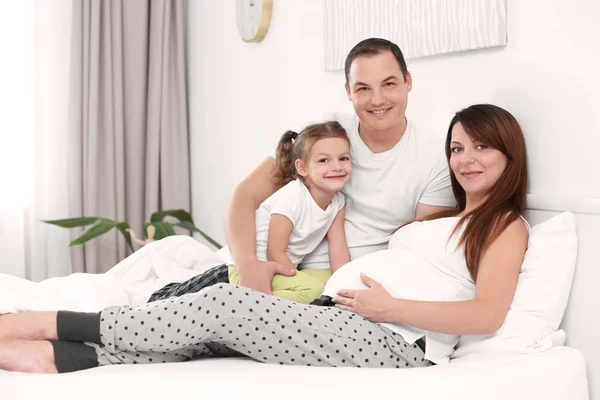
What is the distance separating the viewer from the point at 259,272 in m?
1.83

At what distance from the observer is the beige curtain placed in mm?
3480

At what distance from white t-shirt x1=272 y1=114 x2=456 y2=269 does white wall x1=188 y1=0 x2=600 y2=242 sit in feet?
0.49

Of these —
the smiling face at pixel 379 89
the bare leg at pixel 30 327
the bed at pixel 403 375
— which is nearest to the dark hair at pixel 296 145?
the smiling face at pixel 379 89

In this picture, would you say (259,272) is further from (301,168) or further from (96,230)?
(96,230)

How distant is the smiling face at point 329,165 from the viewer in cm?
198

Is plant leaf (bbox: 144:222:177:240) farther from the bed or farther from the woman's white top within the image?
the woman's white top

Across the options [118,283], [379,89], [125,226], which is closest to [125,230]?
[125,226]

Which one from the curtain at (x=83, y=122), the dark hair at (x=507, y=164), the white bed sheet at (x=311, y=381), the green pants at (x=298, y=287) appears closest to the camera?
the white bed sheet at (x=311, y=381)

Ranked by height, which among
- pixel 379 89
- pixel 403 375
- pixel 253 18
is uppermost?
pixel 253 18

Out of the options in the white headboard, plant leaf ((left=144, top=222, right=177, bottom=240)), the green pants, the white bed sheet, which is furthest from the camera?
plant leaf ((left=144, top=222, right=177, bottom=240))

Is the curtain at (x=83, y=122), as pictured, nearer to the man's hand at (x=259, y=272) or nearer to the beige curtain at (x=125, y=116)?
the beige curtain at (x=125, y=116)

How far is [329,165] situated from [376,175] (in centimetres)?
15

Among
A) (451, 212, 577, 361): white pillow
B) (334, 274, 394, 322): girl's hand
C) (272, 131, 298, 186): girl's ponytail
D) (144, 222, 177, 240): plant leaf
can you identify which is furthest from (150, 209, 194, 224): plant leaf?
(451, 212, 577, 361): white pillow

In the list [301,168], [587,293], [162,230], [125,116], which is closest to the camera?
[587,293]
